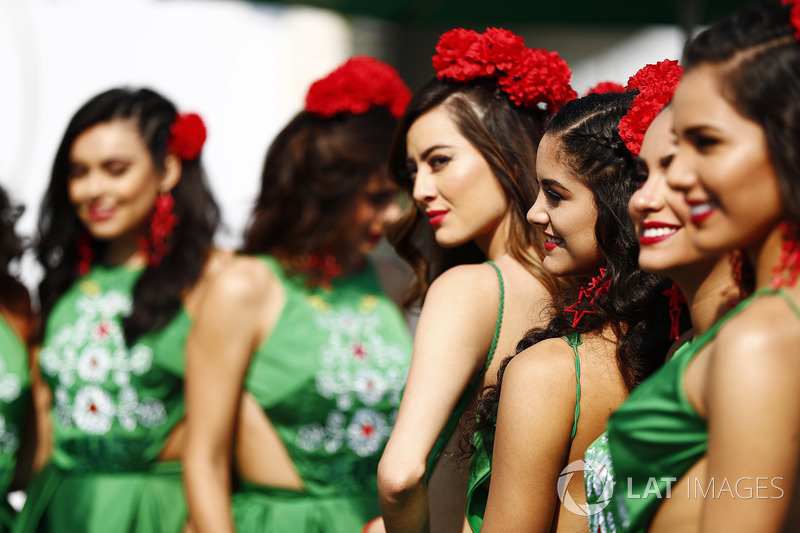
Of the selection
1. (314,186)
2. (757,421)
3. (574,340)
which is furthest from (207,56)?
(757,421)

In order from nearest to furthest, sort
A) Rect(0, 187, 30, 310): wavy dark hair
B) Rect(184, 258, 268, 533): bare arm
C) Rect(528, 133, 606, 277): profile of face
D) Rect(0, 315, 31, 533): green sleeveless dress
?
Rect(528, 133, 606, 277): profile of face → Rect(184, 258, 268, 533): bare arm → Rect(0, 315, 31, 533): green sleeveless dress → Rect(0, 187, 30, 310): wavy dark hair

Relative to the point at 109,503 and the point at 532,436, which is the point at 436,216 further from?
the point at 109,503

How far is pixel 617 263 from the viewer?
1.41 m

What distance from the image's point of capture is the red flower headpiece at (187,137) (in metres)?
2.97

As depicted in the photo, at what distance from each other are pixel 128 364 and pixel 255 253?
54 cm

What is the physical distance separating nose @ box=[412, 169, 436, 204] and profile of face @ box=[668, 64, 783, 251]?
0.80m

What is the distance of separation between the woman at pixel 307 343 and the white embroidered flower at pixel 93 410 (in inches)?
12.6

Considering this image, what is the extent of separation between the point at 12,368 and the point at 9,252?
0.46 meters

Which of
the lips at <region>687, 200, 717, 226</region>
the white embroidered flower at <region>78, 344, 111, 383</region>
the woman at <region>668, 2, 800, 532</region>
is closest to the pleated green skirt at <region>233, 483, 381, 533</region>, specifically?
the white embroidered flower at <region>78, 344, 111, 383</region>

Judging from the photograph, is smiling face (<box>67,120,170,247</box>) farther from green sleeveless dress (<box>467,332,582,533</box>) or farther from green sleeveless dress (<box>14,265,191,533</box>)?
green sleeveless dress (<box>467,332,582,533</box>)

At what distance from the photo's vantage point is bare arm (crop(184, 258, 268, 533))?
248 centimetres

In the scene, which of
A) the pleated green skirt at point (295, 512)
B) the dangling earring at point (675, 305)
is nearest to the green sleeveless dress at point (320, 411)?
the pleated green skirt at point (295, 512)

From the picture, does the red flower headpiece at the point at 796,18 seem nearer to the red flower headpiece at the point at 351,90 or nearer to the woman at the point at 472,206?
the woman at the point at 472,206

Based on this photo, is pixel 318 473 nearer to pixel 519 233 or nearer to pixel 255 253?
pixel 255 253
